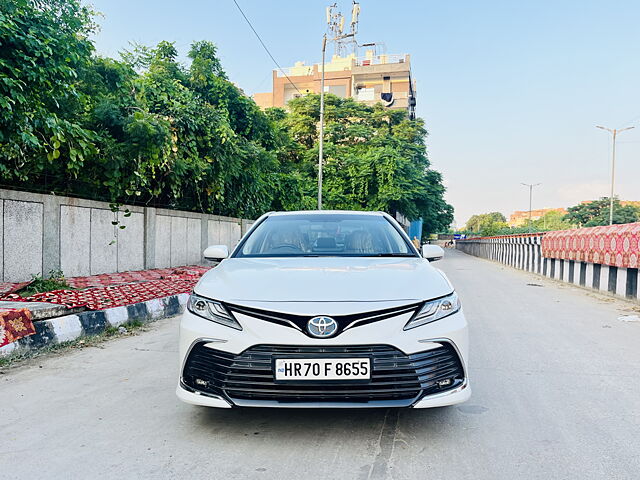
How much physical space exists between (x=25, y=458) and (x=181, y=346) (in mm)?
932

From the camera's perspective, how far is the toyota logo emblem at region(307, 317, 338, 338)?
2672 millimetres

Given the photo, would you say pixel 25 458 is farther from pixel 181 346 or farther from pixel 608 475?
pixel 608 475

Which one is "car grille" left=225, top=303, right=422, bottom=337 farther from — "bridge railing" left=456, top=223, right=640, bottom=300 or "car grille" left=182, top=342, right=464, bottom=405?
"bridge railing" left=456, top=223, right=640, bottom=300

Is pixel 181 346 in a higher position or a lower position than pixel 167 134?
lower

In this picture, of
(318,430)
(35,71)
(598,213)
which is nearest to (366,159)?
(35,71)

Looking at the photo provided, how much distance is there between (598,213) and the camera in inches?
2933

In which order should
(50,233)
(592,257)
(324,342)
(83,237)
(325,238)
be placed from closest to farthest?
1. (324,342)
2. (325,238)
3. (50,233)
4. (83,237)
5. (592,257)

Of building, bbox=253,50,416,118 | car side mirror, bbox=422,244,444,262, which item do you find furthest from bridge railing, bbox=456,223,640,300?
building, bbox=253,50,416,118

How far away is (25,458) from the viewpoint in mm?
2627

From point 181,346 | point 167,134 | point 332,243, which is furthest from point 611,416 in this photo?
point 167,134

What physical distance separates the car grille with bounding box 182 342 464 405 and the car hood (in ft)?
0.92

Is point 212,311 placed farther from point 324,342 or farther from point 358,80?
point 358,80

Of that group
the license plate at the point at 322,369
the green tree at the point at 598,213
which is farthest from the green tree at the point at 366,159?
the green tree at the point at 598,213

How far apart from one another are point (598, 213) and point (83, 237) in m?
78.6
